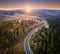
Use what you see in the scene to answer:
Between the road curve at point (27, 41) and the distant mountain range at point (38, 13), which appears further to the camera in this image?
the distant mountain range at point (38, 13)

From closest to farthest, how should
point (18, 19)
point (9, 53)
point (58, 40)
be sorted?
point (9, 53) → point (58, 40) → point (18, 19)

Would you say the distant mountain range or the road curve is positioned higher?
the distant mountain range

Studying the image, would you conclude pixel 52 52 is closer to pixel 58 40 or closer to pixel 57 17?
pixel 58 40

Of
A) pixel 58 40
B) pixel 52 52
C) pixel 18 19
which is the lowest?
pixel 52 52

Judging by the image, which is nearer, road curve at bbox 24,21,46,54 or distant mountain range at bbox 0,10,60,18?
road curve at bbox 24,21,46,54

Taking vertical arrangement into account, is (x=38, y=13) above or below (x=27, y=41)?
above

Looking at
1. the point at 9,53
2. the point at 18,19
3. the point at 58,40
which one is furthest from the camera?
the point at 18,19

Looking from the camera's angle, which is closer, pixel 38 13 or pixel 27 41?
pixel 27 41

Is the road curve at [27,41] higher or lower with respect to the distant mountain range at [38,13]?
lower

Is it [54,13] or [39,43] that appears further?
[54,13]

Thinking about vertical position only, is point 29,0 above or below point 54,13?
above

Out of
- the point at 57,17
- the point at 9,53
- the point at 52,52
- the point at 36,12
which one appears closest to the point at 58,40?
the point at 52,52
